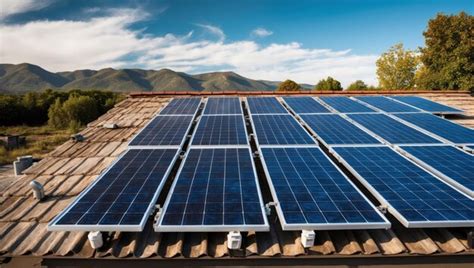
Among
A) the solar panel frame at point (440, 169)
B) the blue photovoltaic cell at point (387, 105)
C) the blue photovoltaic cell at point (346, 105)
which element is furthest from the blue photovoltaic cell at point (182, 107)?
the blue photovoltaic cell at point (387, 105)

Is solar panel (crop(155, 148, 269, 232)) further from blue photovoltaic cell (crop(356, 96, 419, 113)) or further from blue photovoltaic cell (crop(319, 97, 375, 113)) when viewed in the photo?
blue photovoltaic cell (crop(356, 96, 419, 113))

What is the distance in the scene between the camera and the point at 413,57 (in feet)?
180

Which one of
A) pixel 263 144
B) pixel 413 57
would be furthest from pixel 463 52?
pixel 263 144

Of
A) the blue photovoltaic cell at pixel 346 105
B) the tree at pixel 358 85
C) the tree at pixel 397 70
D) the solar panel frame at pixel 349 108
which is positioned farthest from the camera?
the tree at pixel 358 85

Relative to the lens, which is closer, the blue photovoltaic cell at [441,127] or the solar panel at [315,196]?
the solar panel at [315,196]

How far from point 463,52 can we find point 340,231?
44.3 metres

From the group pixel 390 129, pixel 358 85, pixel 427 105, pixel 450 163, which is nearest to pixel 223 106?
pixel 390 129

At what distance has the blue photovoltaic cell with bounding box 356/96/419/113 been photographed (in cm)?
1572

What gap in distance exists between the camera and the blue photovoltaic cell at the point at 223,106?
15.6 metres

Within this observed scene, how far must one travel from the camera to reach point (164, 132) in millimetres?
11852

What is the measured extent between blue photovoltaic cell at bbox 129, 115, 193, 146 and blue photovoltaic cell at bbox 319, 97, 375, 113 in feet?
31.1

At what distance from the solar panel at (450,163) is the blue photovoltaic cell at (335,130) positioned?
1.68 metres

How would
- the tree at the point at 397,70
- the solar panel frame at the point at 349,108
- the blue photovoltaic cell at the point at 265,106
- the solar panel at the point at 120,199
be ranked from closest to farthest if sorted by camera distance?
the solar panel at the point at 120,199 < the solar panel frame at the point at 349,108 < the blue photovoltaic cell at the point at 265,106 < the tree at the point at 397,70

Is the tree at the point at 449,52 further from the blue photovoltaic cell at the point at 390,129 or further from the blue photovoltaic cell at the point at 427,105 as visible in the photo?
the blue photovoltaic cell at the point at 390,129
